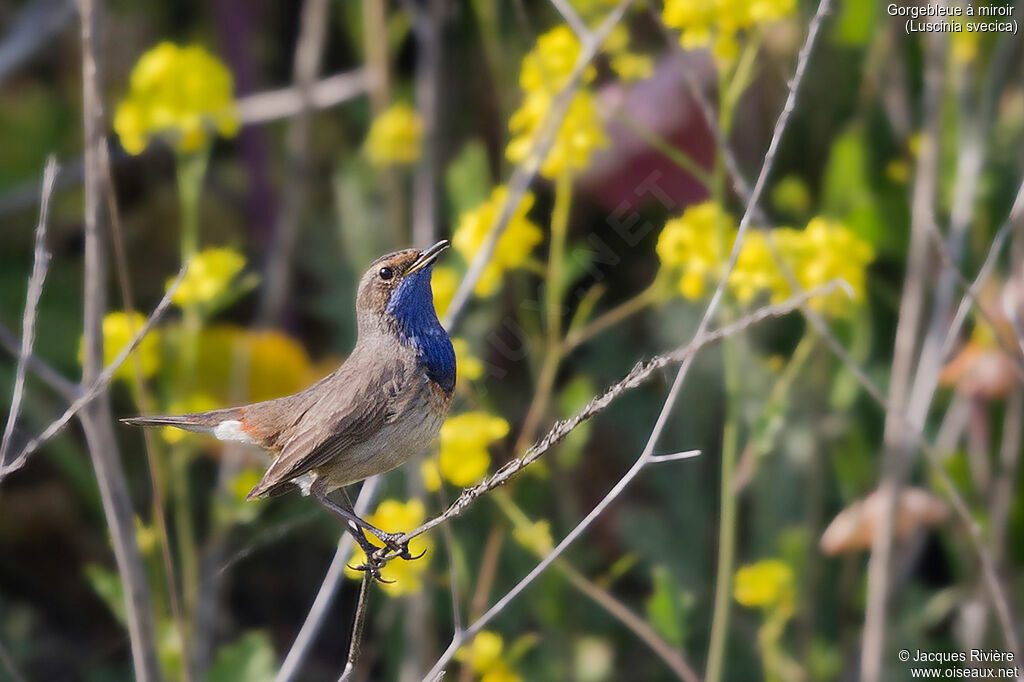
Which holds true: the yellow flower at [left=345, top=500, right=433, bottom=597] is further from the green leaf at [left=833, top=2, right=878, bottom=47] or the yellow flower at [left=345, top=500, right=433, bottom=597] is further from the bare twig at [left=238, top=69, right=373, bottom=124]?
the green leaf at [left=833, top=2, right=878, bottom=47]

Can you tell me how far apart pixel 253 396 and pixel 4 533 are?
3.09 feet

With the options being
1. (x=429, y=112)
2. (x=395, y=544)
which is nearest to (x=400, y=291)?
(x=395, y=544)

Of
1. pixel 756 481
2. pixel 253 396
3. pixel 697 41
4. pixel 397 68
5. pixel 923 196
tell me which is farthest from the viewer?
pixel 397 68

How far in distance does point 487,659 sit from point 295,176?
1665 mm

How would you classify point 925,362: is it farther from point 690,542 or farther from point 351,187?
point 351,187

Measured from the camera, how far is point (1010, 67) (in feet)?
11.7

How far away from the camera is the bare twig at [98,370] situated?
195cm

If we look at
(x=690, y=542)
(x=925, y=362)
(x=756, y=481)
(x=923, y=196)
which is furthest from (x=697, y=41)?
(x=690, y=542)

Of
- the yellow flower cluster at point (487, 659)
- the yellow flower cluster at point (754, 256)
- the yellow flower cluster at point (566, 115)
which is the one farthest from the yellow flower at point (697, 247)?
the yellow flower cluster at point (487, 659)

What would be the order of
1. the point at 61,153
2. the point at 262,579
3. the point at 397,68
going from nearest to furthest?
1. the point at 262,579
2. the point at 61,153
3. the point at 397,68

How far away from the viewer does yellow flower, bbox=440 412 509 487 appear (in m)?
2.23

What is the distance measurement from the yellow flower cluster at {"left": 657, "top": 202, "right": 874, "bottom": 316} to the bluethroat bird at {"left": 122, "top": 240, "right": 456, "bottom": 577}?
653 millimetres

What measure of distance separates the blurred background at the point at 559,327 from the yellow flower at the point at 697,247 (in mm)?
11

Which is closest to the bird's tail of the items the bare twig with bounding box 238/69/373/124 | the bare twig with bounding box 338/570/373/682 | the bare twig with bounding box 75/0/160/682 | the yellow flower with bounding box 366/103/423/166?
the bare twig with bounding box 75/0/160/682
